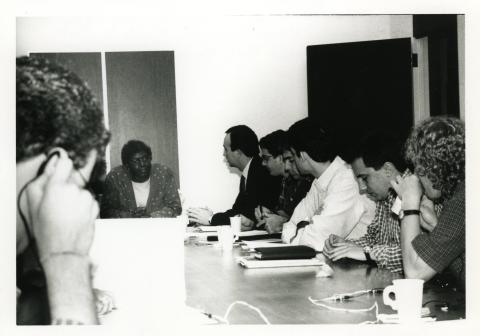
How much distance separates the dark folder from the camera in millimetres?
2463

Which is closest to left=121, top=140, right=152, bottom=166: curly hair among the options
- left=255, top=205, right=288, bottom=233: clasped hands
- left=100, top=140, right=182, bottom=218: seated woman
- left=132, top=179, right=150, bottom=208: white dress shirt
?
left=100, top=140, right=182, bottom=218: seated woman

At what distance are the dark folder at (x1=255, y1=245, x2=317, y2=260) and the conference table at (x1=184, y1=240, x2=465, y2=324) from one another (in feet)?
0.25

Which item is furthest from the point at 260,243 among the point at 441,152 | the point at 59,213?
the point at 59,213

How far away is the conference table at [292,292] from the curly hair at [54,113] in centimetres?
57

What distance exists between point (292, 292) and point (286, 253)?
0.42 m

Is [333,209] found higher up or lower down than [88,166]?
lower down

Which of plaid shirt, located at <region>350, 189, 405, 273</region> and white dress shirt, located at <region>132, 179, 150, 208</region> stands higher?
white dress shirt, located at <region>132, 179, 150, 208</region>

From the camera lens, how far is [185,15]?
7.64 ft

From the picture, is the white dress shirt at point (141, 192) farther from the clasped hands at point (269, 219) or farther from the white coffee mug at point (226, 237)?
the clasped hands at point (269, 219)

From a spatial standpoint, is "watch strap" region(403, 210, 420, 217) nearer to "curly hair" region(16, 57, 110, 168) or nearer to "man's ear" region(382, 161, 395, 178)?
"man's ear" region(382, 161, 395, 178)

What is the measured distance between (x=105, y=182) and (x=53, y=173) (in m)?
0.27

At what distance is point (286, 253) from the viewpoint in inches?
97.3

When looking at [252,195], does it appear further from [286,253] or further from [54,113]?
[54,113]

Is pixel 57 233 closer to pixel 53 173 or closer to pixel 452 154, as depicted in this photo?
pixel 53 173
